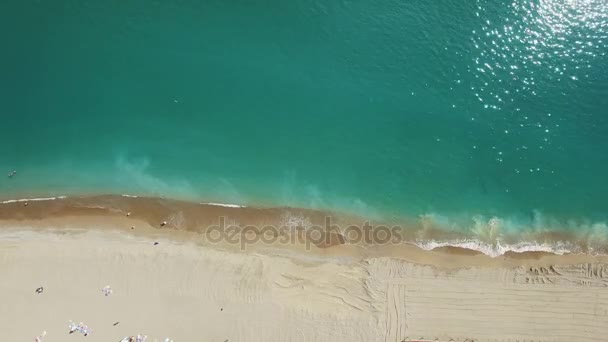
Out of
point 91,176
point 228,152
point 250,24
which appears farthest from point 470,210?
point 91,176

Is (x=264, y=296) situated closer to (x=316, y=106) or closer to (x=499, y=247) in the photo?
(x=316, y=106)

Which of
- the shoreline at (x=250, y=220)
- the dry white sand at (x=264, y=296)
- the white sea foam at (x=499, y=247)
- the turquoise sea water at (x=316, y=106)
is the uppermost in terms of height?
the turquoise sea water at (x=316, y=106)

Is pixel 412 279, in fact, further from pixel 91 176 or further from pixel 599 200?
pixel 91 176

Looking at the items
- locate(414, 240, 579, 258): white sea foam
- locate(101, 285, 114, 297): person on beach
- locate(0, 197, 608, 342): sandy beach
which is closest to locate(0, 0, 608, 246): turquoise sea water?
locate(414, 240, 579, 258): white sea foam

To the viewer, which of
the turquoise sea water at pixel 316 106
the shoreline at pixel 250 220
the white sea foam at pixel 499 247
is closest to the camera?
Result: the shoreline at pixel 250 220

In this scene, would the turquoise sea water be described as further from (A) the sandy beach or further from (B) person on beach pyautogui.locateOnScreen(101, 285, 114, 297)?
(B) person on beach pyautogui.locateOnScreen(101, 285, 114, 297)

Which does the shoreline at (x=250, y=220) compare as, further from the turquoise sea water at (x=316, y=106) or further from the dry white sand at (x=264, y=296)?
the dry white sand at (x=264, y=296)

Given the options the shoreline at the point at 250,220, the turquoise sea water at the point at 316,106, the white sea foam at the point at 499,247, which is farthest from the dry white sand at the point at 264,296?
the turquoise sea water at the point at 316,106

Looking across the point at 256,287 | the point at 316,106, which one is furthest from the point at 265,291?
the point at 316,106
